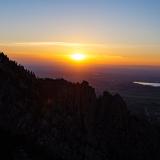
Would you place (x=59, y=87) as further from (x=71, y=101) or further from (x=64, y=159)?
(x=64, y=159)

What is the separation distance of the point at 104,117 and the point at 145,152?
593cm

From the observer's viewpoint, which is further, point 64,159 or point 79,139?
point 79,139

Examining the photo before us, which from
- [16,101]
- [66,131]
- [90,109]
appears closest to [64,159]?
[66,131]

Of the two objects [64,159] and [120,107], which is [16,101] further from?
[120,107]

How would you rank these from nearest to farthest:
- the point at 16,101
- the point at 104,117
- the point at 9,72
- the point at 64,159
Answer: the point at 64,159, the point at 16,101, the point at 9,72, the point at 104,117

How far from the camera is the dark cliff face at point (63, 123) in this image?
40.8m

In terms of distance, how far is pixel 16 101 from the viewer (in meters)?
45.4

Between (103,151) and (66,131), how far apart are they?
4298 millimetres

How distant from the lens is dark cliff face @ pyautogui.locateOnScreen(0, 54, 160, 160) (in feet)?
134

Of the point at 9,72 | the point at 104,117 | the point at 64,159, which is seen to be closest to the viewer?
the point at 64,159

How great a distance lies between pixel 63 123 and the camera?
46844mm

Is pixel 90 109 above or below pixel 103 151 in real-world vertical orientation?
above

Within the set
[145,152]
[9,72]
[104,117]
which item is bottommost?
[145,152]

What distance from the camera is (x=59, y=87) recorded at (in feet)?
173
